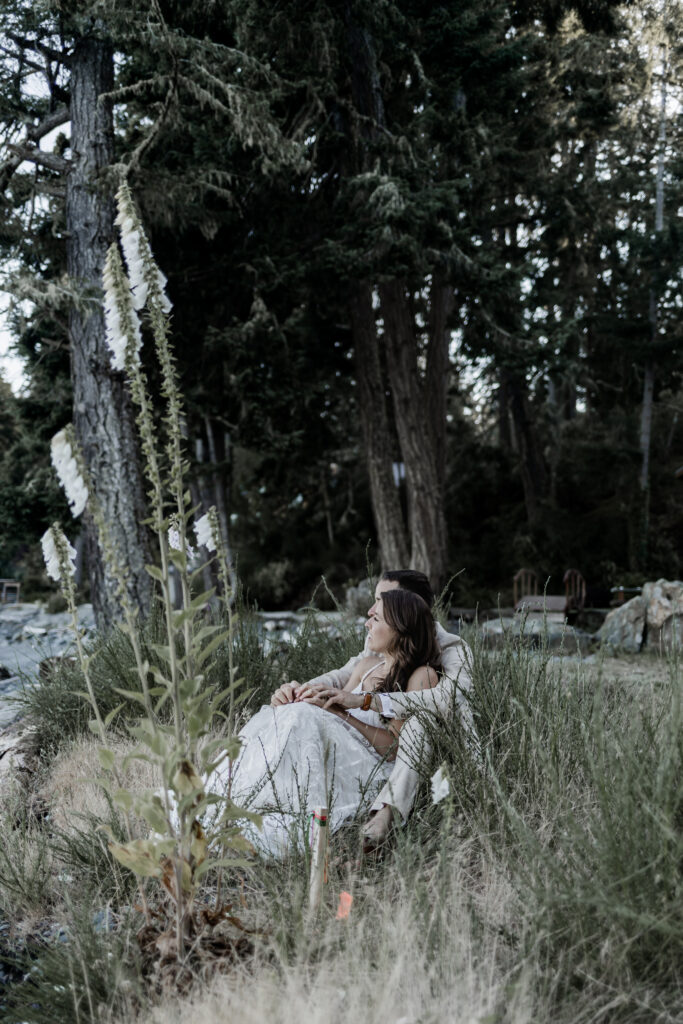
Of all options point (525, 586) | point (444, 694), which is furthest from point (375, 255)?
point (444, 694)

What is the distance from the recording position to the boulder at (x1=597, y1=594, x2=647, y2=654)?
32.6 feet

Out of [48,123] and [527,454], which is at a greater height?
[48,123]

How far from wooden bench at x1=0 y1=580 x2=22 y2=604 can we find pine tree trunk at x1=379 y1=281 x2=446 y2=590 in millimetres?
12776

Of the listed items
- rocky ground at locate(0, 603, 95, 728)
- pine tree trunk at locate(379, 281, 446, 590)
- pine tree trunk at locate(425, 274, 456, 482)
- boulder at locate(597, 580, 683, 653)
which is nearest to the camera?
rocky ground at locate(0, 603, 95, 728)

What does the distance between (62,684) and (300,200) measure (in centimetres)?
833

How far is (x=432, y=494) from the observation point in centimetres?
1183

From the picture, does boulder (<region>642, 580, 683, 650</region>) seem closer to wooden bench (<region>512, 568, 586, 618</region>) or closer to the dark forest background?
wooden bench (<region>512, 568, 586, 618</region>)

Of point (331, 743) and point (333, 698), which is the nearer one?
point (331, 743)

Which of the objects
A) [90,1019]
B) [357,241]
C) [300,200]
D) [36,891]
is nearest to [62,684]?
[36,891]

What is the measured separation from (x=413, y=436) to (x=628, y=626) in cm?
394

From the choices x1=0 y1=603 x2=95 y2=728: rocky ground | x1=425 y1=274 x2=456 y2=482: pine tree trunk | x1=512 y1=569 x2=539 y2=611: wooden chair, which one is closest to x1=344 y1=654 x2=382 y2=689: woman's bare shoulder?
x1=0 y1=603 x2=95 y2=728: rocky ground

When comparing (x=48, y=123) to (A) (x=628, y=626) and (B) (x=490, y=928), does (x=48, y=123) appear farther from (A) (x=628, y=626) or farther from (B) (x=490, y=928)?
(A) (x=628, y=626)

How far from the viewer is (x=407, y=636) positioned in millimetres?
3373

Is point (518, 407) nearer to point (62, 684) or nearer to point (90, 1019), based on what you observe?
point (62, 684)
